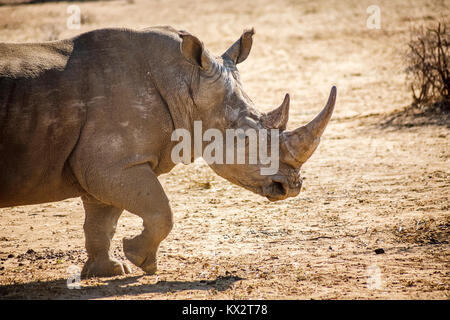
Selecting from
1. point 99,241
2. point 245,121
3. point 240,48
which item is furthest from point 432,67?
point 99,241

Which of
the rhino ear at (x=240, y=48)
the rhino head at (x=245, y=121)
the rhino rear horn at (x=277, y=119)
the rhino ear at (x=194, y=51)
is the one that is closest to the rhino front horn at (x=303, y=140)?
the rhino head at (x=245, y=121)

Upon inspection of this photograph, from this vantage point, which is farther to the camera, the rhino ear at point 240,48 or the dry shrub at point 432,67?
the dry shrub at point 432,67

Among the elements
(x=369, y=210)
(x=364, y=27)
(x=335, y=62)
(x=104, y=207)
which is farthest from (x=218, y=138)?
(x=364, y=27)

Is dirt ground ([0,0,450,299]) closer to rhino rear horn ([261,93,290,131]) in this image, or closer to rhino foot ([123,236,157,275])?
rhino foot ([123,236,157,275])

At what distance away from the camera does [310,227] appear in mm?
7332

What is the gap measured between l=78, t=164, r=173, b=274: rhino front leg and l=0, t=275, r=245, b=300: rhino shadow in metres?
0.29

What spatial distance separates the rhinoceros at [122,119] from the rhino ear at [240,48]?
15.4 inches

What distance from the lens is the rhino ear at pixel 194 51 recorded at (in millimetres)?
5602

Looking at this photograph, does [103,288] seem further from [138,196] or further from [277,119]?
[277,119]

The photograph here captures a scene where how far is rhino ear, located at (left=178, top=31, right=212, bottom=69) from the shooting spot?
18.4ft

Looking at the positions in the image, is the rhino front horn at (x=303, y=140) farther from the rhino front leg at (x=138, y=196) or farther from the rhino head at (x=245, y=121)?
the rhino front leg at (x=138, y=196)

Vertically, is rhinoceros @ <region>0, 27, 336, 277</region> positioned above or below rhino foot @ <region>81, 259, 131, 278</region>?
above

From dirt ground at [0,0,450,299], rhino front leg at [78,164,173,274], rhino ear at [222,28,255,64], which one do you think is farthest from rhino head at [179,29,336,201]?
dirt ground at [0,0,450,299]
